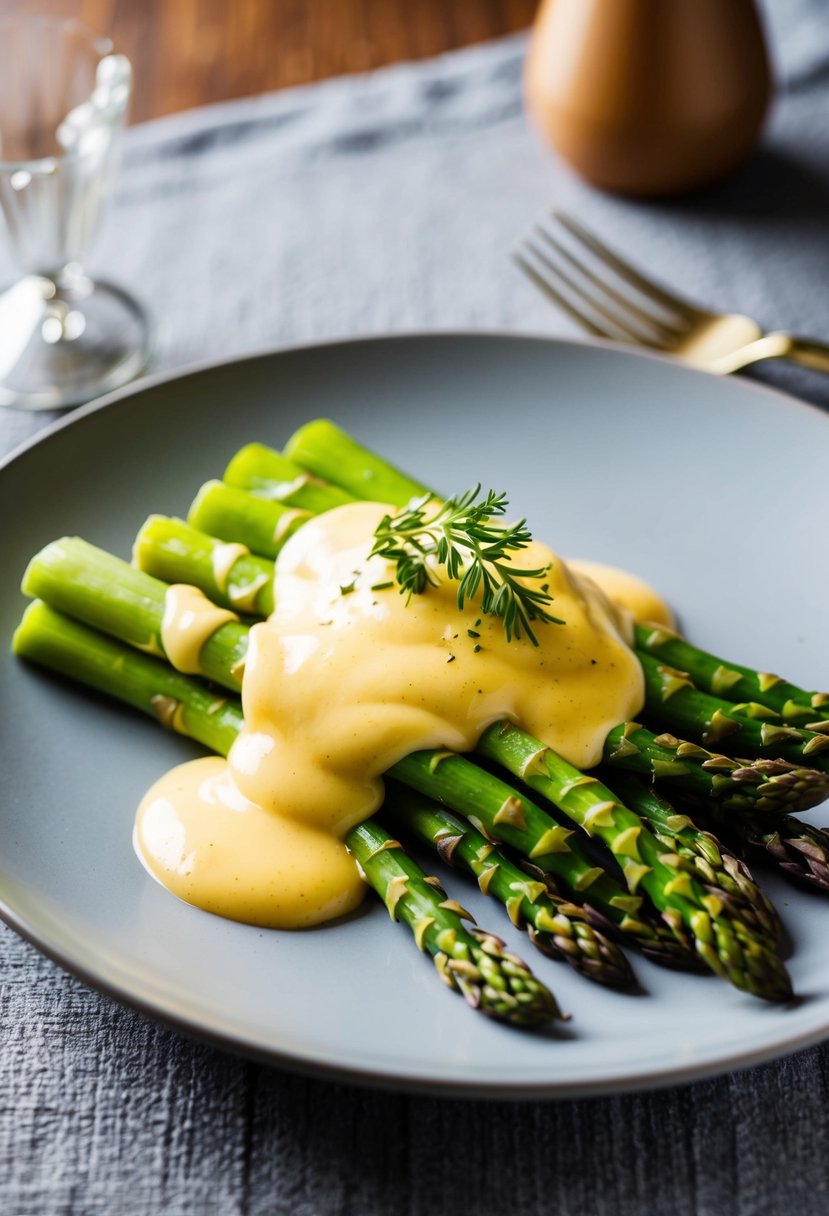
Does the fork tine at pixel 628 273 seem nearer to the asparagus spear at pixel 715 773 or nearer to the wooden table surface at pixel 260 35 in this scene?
the wooden table surface at pixel 260 35

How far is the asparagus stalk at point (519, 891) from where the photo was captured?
1.96m

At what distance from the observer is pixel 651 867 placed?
2.04m

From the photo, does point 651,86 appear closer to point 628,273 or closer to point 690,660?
point 628,273

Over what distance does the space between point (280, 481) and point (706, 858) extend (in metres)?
1.29

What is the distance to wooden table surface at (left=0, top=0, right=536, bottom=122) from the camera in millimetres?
4775

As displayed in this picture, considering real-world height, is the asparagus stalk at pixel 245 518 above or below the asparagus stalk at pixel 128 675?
above

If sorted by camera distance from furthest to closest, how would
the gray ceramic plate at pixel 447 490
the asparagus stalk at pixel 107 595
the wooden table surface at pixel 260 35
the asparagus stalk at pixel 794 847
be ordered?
the wooden table surface at pixel 260 35, the asparagus stalk at pixel 107 595, the asparagus stalk at pixel 794 847, the gray ceramic plate at pixel 447 490

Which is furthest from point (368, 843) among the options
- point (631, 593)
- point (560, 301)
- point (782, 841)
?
point (560, 301)

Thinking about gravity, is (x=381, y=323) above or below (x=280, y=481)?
above

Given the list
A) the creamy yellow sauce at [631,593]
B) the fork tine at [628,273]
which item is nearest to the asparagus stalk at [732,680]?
the creamy yellow sauce at [631,593]

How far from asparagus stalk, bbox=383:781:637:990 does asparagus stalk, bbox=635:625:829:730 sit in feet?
1.80

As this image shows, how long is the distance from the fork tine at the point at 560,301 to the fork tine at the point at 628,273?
0.61 ft

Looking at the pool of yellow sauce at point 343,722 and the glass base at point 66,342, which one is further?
the glass base at point 66,342

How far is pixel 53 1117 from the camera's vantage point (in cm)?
200
